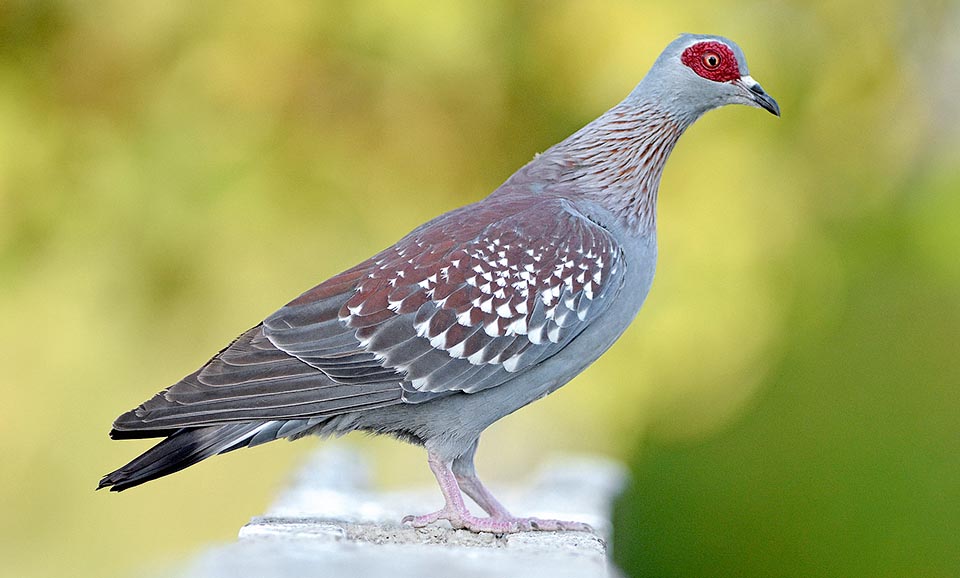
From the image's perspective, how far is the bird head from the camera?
4.09 m

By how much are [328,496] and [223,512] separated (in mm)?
4508

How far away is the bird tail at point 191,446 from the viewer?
349 cm

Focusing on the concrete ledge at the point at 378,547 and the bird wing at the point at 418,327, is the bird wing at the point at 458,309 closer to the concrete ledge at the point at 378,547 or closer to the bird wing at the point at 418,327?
the bird wing at the point at 418,327

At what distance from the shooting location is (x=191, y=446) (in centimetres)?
354

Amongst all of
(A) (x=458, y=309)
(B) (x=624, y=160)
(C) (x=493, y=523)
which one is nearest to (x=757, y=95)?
(B) (x=624, y=160)

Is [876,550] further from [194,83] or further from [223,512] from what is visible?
[194,83]

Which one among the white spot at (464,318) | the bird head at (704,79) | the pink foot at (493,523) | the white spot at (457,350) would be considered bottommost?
the pink foot at (493,523)

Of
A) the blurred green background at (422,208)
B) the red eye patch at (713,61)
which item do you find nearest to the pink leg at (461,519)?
the red eye patch at (713,61)

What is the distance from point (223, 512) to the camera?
9.23 metres

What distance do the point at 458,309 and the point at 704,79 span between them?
124cm

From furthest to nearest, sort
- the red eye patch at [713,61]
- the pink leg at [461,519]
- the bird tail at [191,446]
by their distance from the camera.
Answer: the red eye patch at [713,61] → the pink leg at [461,519] → the bird tail at [191,446]

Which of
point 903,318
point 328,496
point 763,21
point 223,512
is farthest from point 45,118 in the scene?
point 903,318

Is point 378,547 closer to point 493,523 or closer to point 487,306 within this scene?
point 493,523

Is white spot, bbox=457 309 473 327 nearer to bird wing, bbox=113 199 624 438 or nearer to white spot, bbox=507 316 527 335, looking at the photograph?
bird wing, bbox=113 199 624 438
